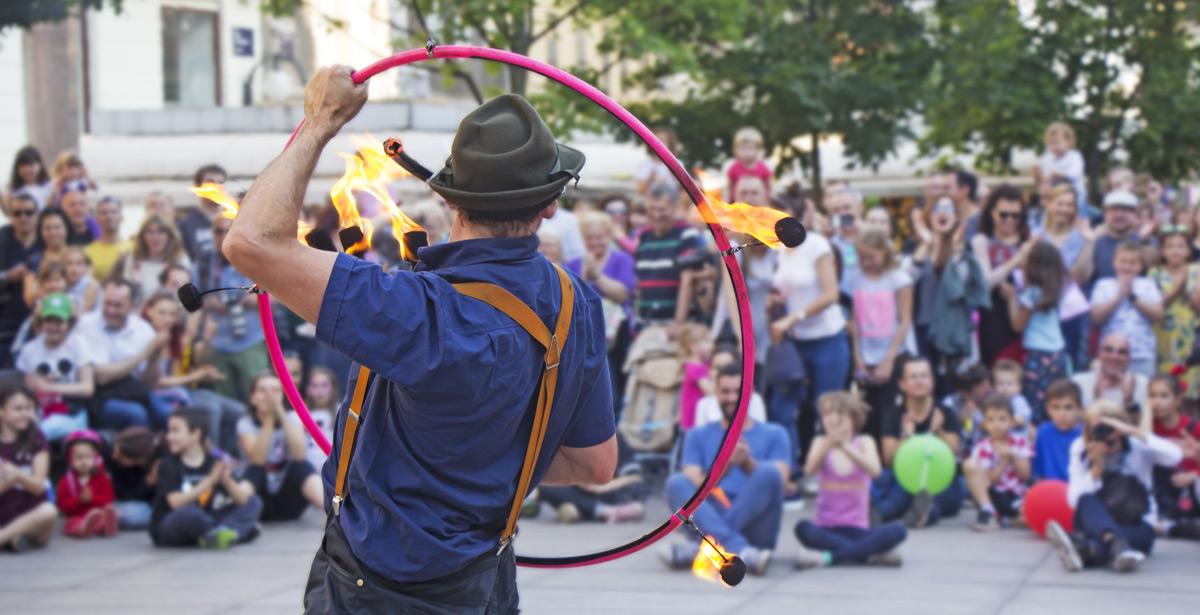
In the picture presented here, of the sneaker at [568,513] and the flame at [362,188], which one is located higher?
the flame at [362,188]

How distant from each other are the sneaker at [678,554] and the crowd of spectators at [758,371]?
220mm

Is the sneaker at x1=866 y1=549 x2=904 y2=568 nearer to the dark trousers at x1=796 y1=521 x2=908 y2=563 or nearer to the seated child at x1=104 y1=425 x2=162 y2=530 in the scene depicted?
the dark trousers at x1=796 y1=521 x2=908 y2=563

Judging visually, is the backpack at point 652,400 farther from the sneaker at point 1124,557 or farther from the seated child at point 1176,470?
the sneaker at point 1124,557

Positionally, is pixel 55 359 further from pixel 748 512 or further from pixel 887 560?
A: pixel 887 560

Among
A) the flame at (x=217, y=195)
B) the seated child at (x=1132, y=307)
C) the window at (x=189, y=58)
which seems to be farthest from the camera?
the window at (x=189, y=58)

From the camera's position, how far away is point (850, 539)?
7562 mm

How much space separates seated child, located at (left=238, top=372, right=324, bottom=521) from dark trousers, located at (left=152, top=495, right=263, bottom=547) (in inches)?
10.8

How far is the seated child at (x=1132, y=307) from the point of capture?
29.6ft

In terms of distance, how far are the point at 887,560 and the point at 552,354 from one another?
4.63 meters

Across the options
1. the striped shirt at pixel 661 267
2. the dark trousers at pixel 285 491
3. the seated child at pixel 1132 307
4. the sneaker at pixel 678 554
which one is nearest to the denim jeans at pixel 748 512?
the sneaker at pixel 678 554

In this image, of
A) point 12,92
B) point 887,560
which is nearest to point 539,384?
point 887,560

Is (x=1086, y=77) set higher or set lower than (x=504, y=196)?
higher

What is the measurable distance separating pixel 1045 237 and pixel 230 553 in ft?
17.1

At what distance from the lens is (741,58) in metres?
15.2
